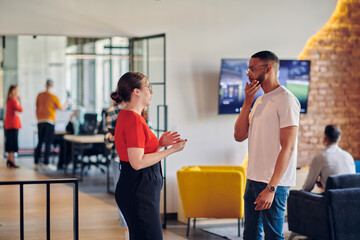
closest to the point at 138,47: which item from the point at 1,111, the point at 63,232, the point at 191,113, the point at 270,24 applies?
the point at 191,113

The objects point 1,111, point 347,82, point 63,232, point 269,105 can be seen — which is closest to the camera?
point 269,105

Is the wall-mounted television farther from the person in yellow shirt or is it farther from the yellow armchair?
the person in yellow shirt

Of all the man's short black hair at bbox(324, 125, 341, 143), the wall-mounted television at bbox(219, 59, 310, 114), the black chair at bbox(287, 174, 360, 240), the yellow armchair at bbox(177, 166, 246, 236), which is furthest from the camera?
the wall-mounted television at bbox(219, 59, 310, 114)

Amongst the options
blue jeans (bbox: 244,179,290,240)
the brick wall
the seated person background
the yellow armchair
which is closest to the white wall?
the brick wall

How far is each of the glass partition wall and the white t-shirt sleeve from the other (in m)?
11.5

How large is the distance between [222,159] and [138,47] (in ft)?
5.75

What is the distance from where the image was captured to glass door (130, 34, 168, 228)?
6.51 metres

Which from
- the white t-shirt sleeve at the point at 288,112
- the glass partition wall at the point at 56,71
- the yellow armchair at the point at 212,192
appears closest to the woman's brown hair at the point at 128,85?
the white t-shirt sleeve at the point at 288,112

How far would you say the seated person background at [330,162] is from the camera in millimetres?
5258

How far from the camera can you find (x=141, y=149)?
2816 millimetres

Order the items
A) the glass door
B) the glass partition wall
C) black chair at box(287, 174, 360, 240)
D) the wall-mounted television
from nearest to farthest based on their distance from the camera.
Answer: black chair at box(287, 174, 360, 240) → the glass door → the wall-mounted television → the glass partition wall

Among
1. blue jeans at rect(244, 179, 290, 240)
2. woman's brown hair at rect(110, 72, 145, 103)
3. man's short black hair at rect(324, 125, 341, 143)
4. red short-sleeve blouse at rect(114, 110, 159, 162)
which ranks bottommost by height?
blue jeans at rect(244, 179, 290, 240)

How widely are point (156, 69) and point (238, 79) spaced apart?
3.46ft

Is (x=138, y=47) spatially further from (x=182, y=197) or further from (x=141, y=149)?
(x=141, y=149)
